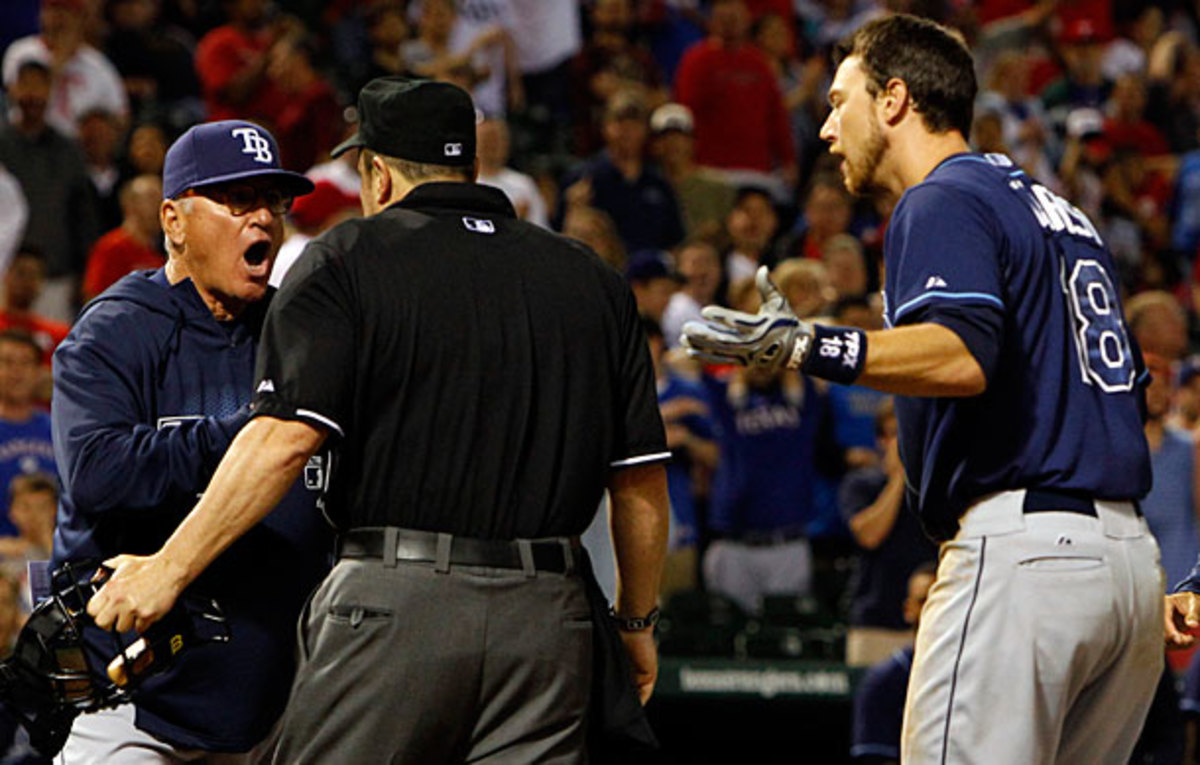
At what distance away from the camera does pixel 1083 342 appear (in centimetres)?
400

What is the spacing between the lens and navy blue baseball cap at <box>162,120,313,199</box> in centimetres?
437

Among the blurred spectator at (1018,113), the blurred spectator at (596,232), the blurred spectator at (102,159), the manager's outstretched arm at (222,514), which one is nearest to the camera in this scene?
the manager's outstretched arm at (222,514)

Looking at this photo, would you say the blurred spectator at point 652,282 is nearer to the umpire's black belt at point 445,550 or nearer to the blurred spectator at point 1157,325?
the blurred spectator at point 1157,325

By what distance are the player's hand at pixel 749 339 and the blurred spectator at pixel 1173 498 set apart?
5.31 meters

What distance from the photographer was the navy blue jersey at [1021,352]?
389 cm

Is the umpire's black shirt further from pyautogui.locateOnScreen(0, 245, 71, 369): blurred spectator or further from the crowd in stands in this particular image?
pyautogui.locateOnScreen(0, 245, 71, 369): blurred spectator

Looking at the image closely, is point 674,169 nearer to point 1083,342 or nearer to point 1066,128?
point 1066,128

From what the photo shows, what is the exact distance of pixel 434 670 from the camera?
12.1 ft

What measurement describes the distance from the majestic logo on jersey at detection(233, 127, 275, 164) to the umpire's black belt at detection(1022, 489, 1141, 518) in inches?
74.6

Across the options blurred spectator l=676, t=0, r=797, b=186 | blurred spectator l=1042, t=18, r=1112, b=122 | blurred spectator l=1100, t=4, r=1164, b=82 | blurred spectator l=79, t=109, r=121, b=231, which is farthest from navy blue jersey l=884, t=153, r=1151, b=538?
blurred spectator l=1100, t=4, r=1164, b=82

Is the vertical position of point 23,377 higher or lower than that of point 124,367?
lower

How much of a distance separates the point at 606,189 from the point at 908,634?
14.7 ft

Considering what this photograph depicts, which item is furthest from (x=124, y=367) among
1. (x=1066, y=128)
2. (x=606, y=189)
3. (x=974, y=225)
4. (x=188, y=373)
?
(x=1066, y=128)

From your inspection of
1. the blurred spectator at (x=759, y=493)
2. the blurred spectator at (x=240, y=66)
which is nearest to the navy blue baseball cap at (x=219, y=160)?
the blurred spectator at (x=759, y=493)
